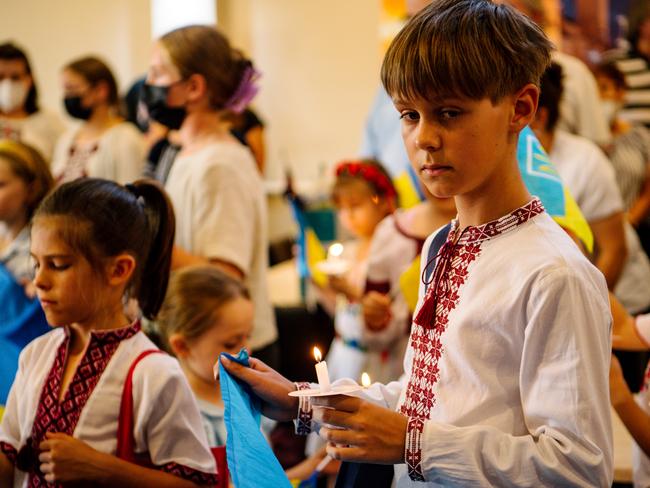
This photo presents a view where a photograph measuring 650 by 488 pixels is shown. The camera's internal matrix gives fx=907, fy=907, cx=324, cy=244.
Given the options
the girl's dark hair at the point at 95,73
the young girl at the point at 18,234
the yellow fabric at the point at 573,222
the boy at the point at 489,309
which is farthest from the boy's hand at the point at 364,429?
the girl's dark hair at the point at 95,73

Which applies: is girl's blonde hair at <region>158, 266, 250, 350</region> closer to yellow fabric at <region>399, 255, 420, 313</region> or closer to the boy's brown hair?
yellow fabric at <region>399, 255, 420, 313</region>

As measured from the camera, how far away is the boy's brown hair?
1.33m

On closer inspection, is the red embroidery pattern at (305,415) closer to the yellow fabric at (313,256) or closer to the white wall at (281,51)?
the yellow fabric at (313,256)

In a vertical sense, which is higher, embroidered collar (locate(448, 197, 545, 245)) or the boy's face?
the boy's face

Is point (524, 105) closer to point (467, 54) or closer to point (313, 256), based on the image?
point (467, 54)

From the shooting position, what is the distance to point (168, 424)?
1.89m

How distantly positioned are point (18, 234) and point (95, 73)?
180 centimetres

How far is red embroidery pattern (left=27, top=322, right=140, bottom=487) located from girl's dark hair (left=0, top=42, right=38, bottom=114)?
12.8ft

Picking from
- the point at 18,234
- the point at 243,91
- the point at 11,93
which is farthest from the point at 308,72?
the point at 18,234

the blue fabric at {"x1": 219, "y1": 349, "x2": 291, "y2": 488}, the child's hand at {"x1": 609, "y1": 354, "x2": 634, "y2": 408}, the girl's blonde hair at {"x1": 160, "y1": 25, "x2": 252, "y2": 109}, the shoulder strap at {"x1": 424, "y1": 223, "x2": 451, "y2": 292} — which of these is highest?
the girl's blonde hair at {"x1": 160, "y1": 25, "x2": 252, "y2": 109}

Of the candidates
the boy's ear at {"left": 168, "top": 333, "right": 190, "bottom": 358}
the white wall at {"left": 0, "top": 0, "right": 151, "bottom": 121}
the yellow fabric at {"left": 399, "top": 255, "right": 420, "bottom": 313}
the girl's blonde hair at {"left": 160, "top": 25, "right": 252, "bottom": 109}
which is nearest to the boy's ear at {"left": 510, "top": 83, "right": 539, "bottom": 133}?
the yellow fabric at {"left": 399, "top": 255, "right": 420, "bottom": 313}

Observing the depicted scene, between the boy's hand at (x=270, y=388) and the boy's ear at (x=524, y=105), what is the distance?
56 cm

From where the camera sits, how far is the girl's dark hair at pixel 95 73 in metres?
4.71

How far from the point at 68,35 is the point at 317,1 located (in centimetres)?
267
